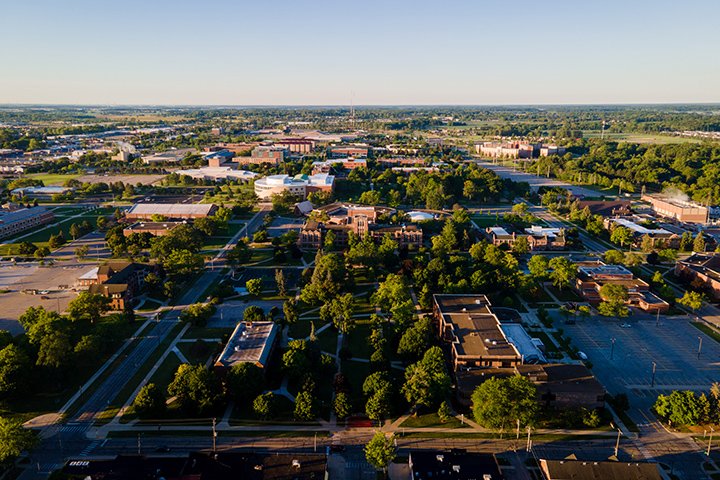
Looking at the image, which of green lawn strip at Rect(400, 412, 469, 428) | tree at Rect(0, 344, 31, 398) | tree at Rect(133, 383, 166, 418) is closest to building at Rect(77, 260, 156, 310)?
tree at Rect(0, 344, 31, 398)

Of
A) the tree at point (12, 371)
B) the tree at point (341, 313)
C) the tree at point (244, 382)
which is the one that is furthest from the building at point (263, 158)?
the tree at point (244, 382)

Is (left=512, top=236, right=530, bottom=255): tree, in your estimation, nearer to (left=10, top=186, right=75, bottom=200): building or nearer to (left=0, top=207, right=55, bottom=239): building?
(left=0, top=207, right=55, bottom=239): building

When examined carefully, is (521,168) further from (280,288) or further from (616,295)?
(280,288)

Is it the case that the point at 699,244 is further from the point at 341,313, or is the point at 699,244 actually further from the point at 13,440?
the point at 13,440

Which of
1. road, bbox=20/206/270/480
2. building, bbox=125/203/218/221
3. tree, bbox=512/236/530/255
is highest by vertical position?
building, bbox=125/203/218/221

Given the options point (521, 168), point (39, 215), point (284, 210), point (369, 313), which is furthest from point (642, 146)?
point (39, 215)

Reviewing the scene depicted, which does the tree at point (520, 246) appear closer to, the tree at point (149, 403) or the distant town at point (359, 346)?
the distant town at point (359, 346)

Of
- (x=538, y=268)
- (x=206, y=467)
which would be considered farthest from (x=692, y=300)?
(x=206, y=467)

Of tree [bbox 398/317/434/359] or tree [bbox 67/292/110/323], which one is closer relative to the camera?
tree [bbox 398/317/434/359]

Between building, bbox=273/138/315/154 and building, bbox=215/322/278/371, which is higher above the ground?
building, bbox=273/138/315/154
